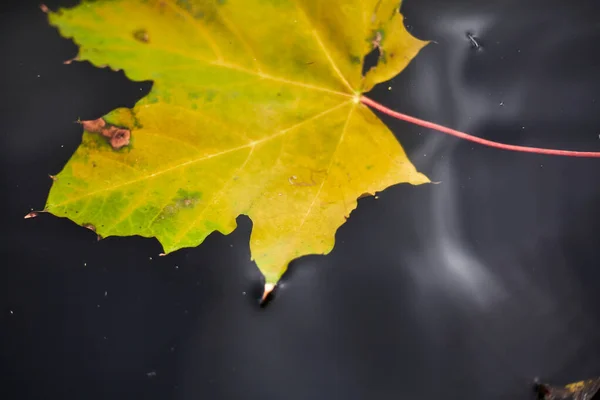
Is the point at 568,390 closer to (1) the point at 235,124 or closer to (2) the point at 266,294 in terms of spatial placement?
(2) the point at 266,294

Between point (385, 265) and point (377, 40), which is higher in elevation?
point (377, 40)

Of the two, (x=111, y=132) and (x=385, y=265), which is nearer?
(x=111, y=132)

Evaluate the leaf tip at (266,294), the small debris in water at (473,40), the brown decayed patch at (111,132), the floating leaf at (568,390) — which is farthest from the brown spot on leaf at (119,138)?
the floating leaf at (568,390)

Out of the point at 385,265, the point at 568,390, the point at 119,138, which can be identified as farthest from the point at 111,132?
the point at 568,390

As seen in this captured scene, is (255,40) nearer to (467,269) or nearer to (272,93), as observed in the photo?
(272,93)

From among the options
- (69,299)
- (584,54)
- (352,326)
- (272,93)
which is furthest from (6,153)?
(584,54)

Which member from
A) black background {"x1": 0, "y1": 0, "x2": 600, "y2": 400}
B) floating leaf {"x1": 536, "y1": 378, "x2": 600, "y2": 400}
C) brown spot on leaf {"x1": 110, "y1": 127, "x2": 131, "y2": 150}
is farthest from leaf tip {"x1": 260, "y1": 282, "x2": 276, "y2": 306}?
floating leaf {"x1": 536, "y1": 378, "x2": 600, "y2": 400}

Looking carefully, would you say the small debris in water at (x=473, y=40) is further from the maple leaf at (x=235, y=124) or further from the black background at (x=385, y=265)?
the maple leaf at (x=235, y=124)

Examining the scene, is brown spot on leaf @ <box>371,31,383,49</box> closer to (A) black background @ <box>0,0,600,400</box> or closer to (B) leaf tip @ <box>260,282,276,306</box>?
(A) black background @ <box>0,0,600,400</box>
